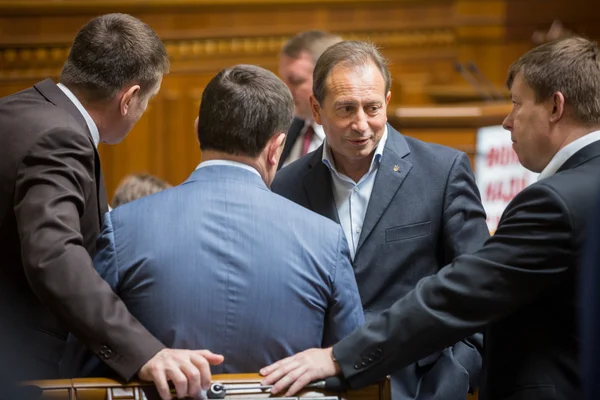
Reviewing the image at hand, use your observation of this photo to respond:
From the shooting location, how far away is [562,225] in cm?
203

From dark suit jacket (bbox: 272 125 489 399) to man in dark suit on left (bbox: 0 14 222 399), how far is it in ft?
2.38

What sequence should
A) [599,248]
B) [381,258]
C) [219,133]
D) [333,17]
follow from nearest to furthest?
[599,248]
[219,133]
[381,258]
[333,17]

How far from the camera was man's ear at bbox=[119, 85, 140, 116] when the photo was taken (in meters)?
2.41

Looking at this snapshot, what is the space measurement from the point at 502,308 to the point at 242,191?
648 millimetres

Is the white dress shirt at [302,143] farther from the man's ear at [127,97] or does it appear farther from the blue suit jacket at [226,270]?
the blue suit jacket at [226,270]

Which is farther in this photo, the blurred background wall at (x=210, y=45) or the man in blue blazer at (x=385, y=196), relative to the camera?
the blurred background wall at (x=210, y=45)

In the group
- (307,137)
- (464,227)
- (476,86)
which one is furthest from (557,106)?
(476,86)

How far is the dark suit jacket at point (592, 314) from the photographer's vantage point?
1.26m

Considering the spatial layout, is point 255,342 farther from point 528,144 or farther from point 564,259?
point 528,144

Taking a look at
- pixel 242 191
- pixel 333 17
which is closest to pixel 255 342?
pixel 242 191

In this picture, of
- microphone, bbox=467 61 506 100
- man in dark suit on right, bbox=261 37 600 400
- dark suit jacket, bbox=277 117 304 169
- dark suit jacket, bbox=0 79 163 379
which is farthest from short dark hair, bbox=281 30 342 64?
man in dark suit on right, bbox=261 37 600 400

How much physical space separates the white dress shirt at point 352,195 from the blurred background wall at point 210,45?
2.81 metres

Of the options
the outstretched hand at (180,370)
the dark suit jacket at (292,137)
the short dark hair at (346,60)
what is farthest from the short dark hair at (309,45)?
the outstretched hand at (180,370)

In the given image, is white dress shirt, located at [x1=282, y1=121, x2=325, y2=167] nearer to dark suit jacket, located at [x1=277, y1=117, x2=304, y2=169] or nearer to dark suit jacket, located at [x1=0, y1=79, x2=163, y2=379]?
dark suit jacket, located at [x1=277, y1=117, x2=304, y2=169]
